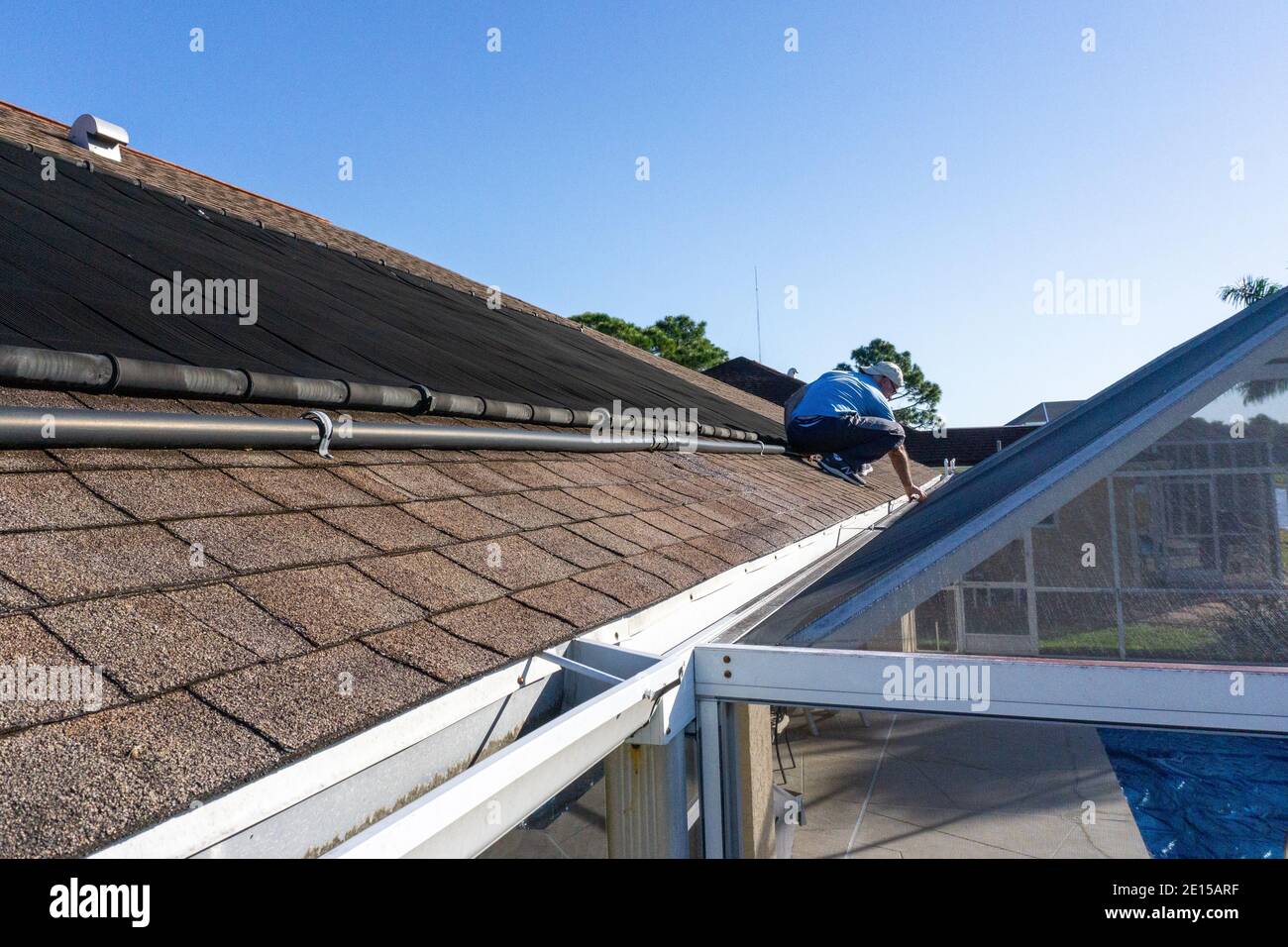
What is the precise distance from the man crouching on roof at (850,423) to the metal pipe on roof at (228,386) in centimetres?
390

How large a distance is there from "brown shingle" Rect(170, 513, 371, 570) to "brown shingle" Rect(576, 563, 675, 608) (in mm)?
704

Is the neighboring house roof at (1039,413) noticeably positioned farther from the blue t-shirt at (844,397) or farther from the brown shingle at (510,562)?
the brown shingle at (510,562)

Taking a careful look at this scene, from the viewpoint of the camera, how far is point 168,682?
1308mm

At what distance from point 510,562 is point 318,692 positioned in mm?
969

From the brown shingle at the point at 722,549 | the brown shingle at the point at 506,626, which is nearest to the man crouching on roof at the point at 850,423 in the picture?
the brown shingle at the point at 722,549

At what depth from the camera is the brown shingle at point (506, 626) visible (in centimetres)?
186

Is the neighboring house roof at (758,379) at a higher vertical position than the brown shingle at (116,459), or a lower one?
higher

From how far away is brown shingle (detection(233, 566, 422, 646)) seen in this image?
5.41 ft

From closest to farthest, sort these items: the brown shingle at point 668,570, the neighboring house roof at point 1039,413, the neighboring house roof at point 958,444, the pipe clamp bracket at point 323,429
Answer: the pipe clamp bracket at point 323,429
the brown shingle at point 668,570
the neighboring house roof at point 1039,413
the neighboring house roof at point 958,444

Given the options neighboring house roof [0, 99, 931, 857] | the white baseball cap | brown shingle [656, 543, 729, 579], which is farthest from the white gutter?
the white baseball cap
